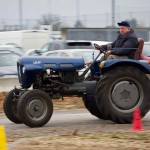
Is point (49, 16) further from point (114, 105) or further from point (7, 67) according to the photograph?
point (114, 105)

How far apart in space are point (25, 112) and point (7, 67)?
9062 mm

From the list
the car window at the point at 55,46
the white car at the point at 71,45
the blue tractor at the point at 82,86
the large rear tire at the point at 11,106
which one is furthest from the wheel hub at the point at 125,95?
the car window at the point at 55,46

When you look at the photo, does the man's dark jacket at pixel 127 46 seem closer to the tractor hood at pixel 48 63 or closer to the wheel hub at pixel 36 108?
the tractor hood at pixel 48 63

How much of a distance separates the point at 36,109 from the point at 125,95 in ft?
5.87

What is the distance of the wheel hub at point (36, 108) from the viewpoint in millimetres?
11328

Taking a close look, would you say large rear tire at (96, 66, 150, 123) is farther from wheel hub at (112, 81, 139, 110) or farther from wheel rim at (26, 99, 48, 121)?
wheel rim at (26, 99, 48, 121)

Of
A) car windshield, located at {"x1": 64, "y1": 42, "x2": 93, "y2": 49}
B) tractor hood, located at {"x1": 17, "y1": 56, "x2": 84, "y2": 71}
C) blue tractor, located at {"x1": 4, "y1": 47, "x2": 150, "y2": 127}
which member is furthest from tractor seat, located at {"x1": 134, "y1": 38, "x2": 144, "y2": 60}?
car windshield, located at {"x1": 64, "y1": 42, "x2": 93, "y2": 49}

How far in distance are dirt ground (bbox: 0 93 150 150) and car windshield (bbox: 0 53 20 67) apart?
33.3 ft

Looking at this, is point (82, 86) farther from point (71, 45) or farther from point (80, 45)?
point (71, 45)

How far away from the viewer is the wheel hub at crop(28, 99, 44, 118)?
11328 mm

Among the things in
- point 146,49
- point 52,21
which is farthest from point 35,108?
point 52,21

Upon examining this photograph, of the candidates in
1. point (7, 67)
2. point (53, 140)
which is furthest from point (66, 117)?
point (7, 67)

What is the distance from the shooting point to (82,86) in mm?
11938

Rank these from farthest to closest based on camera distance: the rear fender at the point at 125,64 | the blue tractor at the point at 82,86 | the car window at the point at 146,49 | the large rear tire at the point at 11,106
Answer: the car window at the point at 146,49 → the large rear tire at the point at 11,106 → the rear fender at the point at 125,64 → the blue tractor at the point at 82,86
